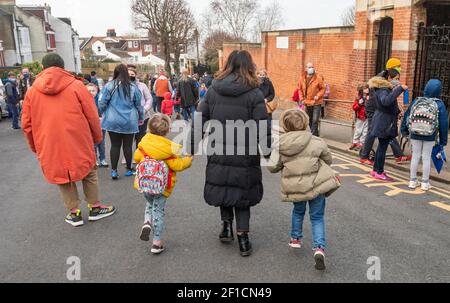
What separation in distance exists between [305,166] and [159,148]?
1.43m

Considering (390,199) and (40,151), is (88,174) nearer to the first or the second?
(40,151)

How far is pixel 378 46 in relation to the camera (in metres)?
12.4

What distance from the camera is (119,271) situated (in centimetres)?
412

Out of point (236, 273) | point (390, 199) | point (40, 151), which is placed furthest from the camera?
point (390, 199)

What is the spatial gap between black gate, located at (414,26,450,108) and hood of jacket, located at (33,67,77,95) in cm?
868

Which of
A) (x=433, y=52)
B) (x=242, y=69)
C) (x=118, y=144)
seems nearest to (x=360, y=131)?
(x=433, y=52)

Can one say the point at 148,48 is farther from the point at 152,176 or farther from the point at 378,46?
the point at 152,176

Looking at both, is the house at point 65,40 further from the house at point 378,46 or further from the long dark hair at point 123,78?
the long dark hair at point 123,78

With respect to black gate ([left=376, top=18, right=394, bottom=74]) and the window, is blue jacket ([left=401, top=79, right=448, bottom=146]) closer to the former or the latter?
black gate ([left=376, top=18, right=394, bottom=74])

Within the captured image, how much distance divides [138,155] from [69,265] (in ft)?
4.12

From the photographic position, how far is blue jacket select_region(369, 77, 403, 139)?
6913 mm
